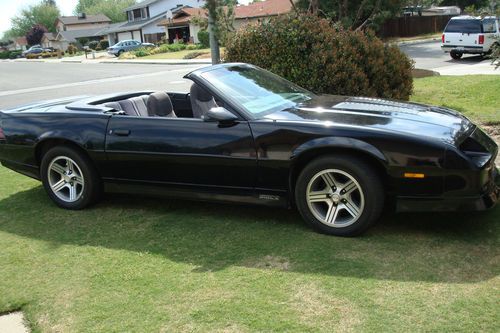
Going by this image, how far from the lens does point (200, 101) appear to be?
512 centimetres

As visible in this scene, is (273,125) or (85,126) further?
(85,126)

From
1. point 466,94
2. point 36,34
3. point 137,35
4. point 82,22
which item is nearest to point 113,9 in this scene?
point 82,22

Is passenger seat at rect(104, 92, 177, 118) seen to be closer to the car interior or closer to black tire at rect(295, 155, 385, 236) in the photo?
the car interior

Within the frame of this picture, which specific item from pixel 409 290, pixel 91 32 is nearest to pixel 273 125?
pixel 409 290

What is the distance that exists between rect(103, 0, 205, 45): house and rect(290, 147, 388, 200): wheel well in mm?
69257

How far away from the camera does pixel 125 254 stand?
4.11 metres

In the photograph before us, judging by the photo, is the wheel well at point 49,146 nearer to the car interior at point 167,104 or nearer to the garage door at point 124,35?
the car interior at point 167,104

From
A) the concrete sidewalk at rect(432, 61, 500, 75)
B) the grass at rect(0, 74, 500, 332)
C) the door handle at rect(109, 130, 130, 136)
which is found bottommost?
the grass at rect(0, 74, 500, 332)

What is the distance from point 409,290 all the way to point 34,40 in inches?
4740

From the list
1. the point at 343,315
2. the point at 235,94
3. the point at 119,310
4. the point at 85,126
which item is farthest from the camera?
the point at 85,126

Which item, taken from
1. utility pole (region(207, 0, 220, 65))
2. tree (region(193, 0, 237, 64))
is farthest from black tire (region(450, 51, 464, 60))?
utility pole (region(207, 0, 220, 65))

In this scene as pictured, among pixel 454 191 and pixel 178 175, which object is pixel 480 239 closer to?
pixel 454 191

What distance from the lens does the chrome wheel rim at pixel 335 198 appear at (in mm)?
4059

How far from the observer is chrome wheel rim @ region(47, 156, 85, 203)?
17.0ft
